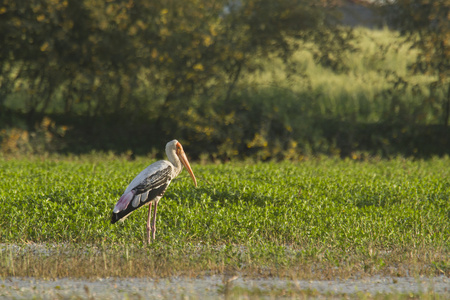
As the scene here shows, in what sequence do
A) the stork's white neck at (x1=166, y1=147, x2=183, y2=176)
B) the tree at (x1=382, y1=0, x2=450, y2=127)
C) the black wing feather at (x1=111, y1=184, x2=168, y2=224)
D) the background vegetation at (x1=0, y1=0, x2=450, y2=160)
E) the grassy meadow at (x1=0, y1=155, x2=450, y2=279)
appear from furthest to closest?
1. the tree at (x1=382, y1=0, x2=450, y2=127)
2. the background vegetation at (x1=0, y1=0, x2=450, y2=160)
3. the stork's white neck at (x1=166, y1=147, x2=183, y2=176)
4. the black wing feather at (x1=111, y1=184, x2=168, y2=224)
5. the grassy meadow at (x1=0, y1=155, x2=450, y2=279)

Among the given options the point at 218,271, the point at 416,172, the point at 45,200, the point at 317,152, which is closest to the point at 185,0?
the point at 317,152

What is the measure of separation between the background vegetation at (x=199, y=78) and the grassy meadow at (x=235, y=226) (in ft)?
18.9

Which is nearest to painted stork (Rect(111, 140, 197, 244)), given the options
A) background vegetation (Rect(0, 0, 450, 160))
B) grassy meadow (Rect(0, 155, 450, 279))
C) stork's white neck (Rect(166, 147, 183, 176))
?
stork's white neck (Rect(166, 147, 183, 176))

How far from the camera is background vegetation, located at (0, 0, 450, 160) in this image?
17797 mm

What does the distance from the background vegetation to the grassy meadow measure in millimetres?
5760

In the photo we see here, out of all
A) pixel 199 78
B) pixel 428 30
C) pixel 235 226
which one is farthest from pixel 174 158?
pixel 428 30

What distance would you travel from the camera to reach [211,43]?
18.4 meters

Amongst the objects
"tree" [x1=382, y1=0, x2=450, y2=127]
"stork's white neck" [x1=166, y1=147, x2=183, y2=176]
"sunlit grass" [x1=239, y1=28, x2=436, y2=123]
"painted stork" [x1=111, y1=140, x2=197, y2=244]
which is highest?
"tree" [x1=382, y1=0, x2=450, y2=127]

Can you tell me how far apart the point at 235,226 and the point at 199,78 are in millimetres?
10578

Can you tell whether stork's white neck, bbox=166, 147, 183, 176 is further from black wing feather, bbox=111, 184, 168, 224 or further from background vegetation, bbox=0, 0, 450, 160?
background vegetation, bbox=0, 0, 450, 160

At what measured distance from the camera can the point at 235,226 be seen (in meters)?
8.45

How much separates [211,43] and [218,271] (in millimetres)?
12517

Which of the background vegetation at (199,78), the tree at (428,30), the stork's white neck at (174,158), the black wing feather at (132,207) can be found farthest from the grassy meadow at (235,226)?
the tree at (428,30)

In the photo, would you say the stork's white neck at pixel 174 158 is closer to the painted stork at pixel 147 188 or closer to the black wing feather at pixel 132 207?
the painted stork at pixel 147 188
